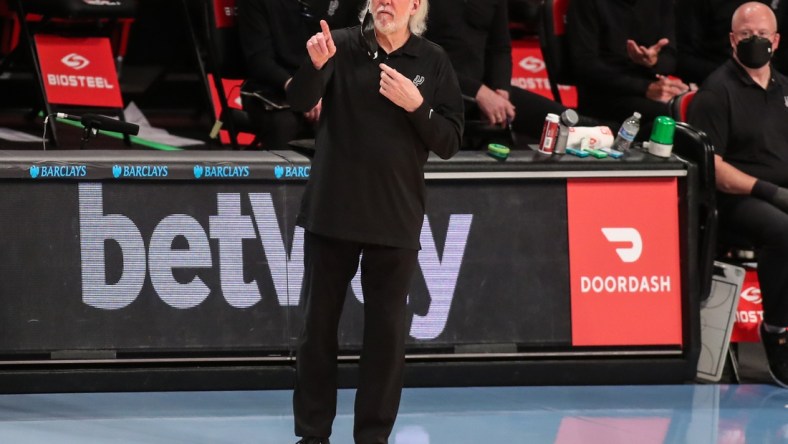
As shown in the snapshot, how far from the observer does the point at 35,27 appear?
9.03 metres

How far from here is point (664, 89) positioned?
27.0 feet

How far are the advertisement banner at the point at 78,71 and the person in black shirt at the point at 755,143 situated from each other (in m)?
4.14

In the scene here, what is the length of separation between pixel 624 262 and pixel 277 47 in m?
2.46

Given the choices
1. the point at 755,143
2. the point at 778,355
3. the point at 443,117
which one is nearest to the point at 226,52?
the point at 755,143

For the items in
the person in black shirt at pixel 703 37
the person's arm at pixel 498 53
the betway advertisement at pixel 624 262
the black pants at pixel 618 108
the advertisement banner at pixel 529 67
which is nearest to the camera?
the betway advertisement at pixel 624 262

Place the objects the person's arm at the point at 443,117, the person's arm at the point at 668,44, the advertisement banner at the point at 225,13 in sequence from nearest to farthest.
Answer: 1. the person's arm at the point at 443,117
2. the advertisement banner at the point at 225,13
3. the person's arm at the point at 668,44

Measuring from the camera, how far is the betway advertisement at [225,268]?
6004mm

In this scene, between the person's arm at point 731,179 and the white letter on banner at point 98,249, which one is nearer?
the white letter on banner at point 98,249

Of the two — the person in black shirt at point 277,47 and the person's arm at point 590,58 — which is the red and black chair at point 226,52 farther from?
the person's arm at point 590,58

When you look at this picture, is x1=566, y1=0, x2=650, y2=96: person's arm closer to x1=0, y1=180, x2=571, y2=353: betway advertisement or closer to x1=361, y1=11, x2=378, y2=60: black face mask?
x1=0, y1=180, x2=571, y2=353: betway advertisement

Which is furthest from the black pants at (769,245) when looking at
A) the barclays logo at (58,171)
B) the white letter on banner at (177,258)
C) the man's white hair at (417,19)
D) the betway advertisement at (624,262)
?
the barclays logo at (58,171)

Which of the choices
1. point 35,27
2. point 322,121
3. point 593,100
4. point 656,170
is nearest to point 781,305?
point 656,170

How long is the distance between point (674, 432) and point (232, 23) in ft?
12.3

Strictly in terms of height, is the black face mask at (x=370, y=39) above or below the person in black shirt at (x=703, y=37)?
above
